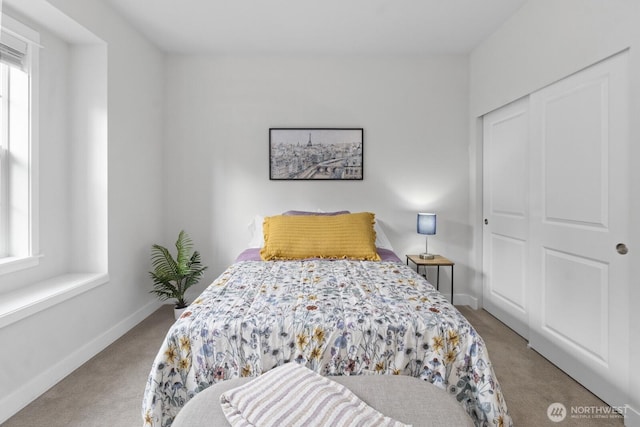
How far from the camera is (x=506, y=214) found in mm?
2965

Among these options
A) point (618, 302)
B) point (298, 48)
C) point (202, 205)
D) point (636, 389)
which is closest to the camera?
point (636, 389)

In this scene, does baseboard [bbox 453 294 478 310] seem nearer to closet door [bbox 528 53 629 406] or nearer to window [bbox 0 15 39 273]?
closet door [bbox 528 53 629 406]

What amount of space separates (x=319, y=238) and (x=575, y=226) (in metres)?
1.77

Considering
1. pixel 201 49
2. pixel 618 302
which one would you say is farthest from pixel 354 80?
pixel 618 302


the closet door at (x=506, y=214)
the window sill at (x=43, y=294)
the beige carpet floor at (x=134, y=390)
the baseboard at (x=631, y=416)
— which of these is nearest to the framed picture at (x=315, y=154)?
the closet door at (x=506, y=214)

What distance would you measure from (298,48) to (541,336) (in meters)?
3.26

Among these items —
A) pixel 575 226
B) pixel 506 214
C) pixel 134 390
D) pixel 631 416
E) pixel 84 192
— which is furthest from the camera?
pixel 506 214

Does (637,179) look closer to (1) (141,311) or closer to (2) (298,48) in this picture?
(2) (298,48)

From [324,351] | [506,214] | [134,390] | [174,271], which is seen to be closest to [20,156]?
[174,271]

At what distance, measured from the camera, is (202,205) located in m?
3.51

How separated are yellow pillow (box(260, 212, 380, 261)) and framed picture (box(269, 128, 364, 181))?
740 millimetres

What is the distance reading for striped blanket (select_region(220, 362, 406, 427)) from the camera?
1.03 m

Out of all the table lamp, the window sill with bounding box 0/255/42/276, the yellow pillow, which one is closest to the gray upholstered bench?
the yellow pillow

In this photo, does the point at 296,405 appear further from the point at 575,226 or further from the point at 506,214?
the point at 506,214
